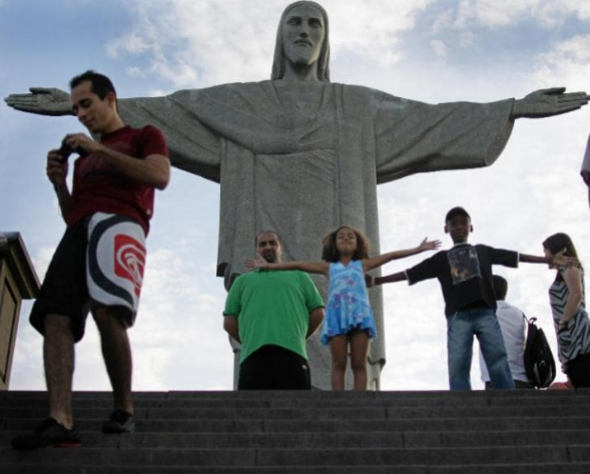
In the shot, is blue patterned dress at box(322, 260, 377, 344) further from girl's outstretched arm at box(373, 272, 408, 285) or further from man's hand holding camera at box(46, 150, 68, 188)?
man's hand holding camera at box(46, 150, 68, 188)

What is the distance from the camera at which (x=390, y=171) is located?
1209 centimetres

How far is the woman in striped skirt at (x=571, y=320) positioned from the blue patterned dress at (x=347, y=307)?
4.66 ft

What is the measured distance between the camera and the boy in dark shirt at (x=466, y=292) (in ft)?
25.5

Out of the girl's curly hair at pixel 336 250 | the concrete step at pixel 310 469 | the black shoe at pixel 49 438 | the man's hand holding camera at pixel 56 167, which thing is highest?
the girl's curly hair at pixel 336 250

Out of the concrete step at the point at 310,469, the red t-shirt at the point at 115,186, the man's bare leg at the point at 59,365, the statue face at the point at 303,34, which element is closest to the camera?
the concrete step at the point at 310,469

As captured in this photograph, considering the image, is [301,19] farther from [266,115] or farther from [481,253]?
[481,253]

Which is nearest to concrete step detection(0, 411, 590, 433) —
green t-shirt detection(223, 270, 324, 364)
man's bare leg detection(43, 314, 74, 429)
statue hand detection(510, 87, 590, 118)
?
man's bare leg detection(43, 314, 74, 429)

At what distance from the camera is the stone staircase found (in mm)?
5094

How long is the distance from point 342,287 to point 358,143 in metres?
4.40

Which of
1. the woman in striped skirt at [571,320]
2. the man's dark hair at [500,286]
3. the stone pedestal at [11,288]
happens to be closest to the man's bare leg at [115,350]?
the woman in striped skirt at [571,320]

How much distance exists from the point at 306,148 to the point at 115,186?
6.26 m

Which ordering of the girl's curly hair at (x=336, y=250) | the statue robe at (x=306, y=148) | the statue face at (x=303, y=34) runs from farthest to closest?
the statue face at (x=303, y=34) < the statue robe at (x=306, y=148) < the girl's curly hair at (x=336, y=250)

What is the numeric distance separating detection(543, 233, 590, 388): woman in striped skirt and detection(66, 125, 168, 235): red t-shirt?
11.7 feet

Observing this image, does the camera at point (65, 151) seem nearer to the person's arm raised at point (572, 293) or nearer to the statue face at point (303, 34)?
the person's arm raised at point (572, 293)
